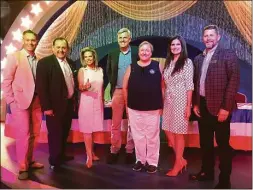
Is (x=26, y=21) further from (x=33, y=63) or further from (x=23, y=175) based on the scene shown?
(x=23, y=175)

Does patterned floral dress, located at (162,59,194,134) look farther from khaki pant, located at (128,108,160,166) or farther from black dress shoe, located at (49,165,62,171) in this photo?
black dress shoe, located at (49,165,62,171)

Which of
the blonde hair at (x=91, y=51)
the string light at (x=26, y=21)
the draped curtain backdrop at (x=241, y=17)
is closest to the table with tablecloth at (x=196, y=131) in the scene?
the blonde hair at (x=91, y=51)

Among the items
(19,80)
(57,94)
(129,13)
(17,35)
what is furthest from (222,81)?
(17,35)

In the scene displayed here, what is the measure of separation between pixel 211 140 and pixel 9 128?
1900 millimetres

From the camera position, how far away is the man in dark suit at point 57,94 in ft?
9.36

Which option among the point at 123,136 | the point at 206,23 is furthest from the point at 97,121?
the point at 206,23

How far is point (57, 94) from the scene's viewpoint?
287 cm

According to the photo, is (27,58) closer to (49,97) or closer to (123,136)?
(49,97)

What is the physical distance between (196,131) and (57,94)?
1317 mm

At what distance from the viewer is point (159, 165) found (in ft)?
9.65

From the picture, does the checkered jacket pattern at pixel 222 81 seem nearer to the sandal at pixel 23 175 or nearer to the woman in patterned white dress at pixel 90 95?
the woman in patterned white dress at pixel 90 95

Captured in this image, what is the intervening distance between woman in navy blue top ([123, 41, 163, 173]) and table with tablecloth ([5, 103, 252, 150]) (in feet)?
0.42

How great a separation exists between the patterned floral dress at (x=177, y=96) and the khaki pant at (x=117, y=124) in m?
0.39

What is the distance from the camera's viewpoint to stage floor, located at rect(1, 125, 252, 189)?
289cm
